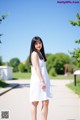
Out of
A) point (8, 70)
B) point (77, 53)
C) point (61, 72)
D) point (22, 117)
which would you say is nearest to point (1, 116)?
point (22, 117)

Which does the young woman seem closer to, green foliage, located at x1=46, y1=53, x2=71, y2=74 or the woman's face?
the woman's face

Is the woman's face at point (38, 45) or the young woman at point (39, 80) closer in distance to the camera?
the young woman at point (39, 80)

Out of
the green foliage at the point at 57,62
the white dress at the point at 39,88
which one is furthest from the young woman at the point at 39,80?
the green foliage at the point at 57,62

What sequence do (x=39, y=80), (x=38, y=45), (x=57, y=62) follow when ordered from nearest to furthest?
(x=39, y=80) → (x=38, y=45) → (x=57, y=62)

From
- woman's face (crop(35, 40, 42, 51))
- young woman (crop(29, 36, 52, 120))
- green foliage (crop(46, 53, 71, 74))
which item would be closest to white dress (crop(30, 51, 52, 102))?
young woman (crop(29, 36, 52, 120))

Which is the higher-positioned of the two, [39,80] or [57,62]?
[57,62]

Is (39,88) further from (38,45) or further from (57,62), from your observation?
(57,62)

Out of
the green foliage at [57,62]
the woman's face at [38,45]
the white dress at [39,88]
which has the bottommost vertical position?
the white dress at [39,88]

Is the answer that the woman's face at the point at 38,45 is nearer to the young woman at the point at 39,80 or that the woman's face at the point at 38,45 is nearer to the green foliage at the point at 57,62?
the young woman at the point at 39,80

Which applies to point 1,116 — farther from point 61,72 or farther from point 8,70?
point 61,72

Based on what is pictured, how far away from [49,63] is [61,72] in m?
11.4

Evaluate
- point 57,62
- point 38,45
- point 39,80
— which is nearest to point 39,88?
point 39,80

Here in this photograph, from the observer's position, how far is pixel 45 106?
6.86m

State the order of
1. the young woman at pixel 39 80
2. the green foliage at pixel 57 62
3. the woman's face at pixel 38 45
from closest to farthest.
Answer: the young woman at pixel 39 80, the woman's face at pixel 38 45, the green foliage at pixel 57 62
